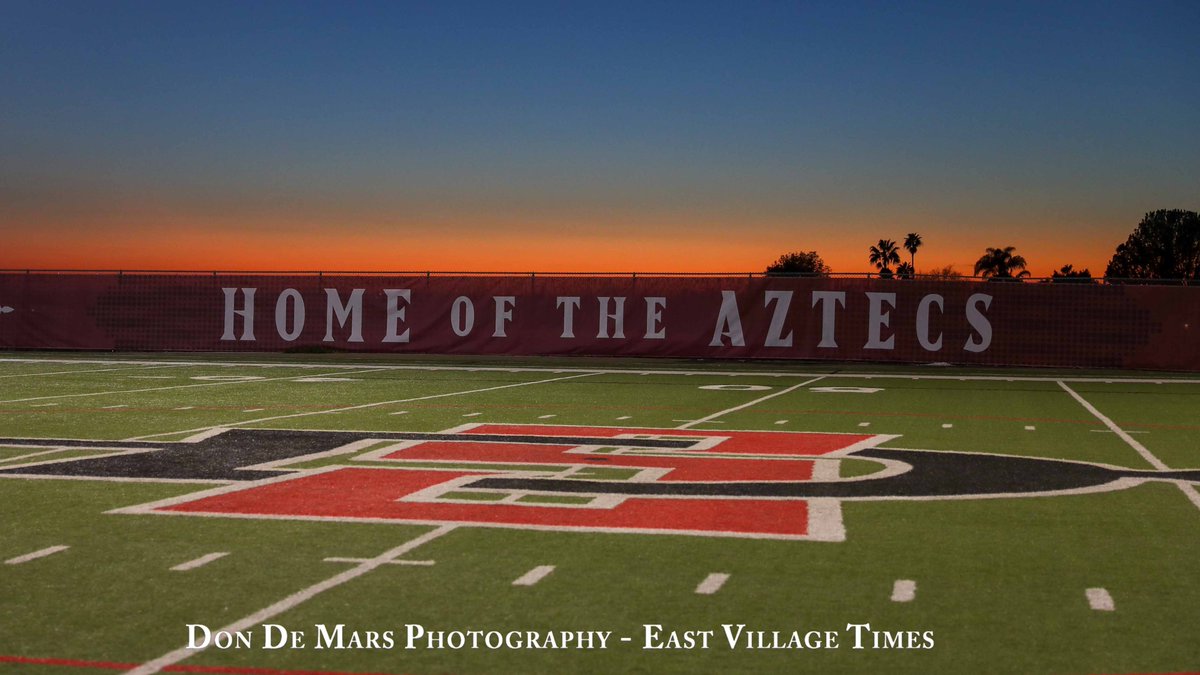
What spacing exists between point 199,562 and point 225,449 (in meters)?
4.83

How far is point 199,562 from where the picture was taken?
631 centimetres

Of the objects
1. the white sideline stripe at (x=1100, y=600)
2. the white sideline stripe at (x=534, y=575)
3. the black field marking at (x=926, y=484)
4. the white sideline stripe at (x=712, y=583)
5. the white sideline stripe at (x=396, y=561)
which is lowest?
the black field marking at (x=926, y=484)

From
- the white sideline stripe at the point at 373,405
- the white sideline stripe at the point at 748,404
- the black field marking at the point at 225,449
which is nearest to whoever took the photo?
the black field marking at the point at 225,449

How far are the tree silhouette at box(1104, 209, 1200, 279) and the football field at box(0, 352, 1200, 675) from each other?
3281 inches

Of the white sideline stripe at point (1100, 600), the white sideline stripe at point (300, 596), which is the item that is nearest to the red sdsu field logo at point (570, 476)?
the white sideline stripe at point (300, 596)

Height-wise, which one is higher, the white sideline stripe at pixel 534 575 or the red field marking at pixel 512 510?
the white sideline stripe at pixel 534 575

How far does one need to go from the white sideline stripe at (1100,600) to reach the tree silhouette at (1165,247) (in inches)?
3518

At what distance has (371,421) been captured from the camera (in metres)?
13.7

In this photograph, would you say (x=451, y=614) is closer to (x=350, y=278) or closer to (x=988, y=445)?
(x=988, y=445)

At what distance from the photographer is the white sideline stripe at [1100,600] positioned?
5.57 meters

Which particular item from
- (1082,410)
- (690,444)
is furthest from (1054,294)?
(690,444)

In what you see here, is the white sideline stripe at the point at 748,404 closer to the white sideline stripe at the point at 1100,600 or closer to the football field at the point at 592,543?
the football field at the point at 592,543

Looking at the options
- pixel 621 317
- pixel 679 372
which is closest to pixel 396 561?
pixel 679 372

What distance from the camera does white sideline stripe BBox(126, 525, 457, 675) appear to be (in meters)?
4.66
